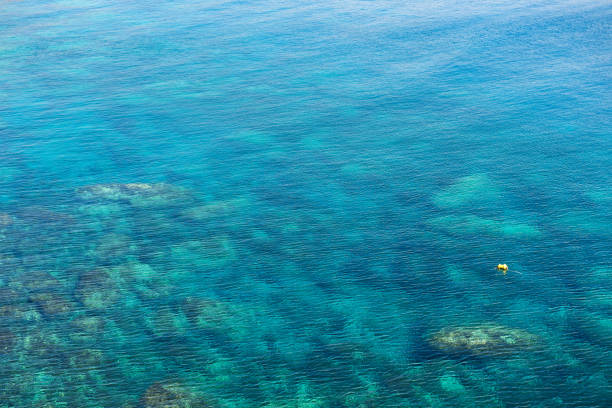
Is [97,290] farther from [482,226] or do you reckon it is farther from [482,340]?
[482,226]

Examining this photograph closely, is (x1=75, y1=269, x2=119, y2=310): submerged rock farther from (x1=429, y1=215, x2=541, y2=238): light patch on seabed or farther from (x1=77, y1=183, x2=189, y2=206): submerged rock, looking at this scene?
(x1=429, y1=215, x2=541, y2=238): light patch on seabed

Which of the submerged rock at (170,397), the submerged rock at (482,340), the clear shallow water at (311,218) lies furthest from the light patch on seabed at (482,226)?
the submerged rock at (170,397)

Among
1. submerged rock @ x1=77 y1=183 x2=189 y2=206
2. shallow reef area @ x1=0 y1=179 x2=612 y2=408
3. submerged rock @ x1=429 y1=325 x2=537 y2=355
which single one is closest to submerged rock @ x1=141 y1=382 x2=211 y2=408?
shallow reef area @ x1=0 y1=179 x2=612 y2=408

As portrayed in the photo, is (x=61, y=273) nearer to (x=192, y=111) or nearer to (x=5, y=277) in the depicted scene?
(x=5, y=277)

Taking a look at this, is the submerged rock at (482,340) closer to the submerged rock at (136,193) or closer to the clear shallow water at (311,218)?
the clear shallow water at (311,218)

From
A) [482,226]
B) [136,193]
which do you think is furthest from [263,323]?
[136,193]

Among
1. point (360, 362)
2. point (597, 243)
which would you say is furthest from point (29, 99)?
point (597, 243)

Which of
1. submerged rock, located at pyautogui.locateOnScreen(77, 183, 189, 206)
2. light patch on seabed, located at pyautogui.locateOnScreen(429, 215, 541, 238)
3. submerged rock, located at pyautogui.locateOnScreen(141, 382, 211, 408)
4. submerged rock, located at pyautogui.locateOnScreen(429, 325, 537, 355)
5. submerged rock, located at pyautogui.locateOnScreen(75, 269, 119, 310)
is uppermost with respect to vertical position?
submerged rock, located at pyautogui.locateOnScreen(77, 183, 189, 206)
